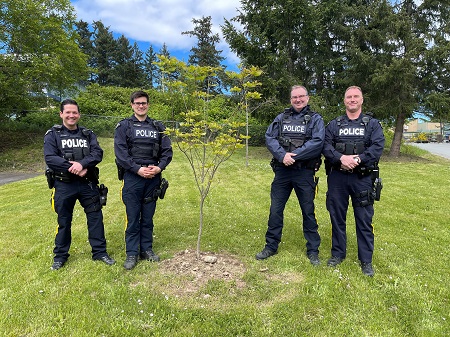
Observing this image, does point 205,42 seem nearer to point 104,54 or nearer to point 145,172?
point 104,54

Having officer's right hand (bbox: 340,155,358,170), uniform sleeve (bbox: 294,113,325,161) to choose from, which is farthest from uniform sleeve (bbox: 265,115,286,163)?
officer's right hand (bbox: 340,155,358,170)

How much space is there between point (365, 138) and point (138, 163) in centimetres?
293

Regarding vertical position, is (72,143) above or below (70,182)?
above

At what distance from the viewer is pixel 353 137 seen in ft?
12.9

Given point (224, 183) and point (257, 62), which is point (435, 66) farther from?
point (224, 183)

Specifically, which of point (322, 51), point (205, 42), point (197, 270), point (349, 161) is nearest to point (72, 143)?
point (197, 270)

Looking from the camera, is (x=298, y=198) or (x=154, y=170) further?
(x=298, y=198)

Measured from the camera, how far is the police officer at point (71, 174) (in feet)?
12.5

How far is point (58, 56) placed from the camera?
639 inches

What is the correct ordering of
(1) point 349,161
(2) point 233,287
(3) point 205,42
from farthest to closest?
(3) point 205,42 → (1) point 349,161 → (2) point 233,287

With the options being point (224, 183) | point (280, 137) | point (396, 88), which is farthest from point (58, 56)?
point (396, 88)

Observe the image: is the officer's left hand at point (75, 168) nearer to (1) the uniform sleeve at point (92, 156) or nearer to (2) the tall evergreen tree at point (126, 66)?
(1) the uniform sleeve at point (92, 156)

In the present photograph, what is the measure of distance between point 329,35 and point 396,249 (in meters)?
16.3

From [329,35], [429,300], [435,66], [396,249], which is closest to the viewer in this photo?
[429,300]
